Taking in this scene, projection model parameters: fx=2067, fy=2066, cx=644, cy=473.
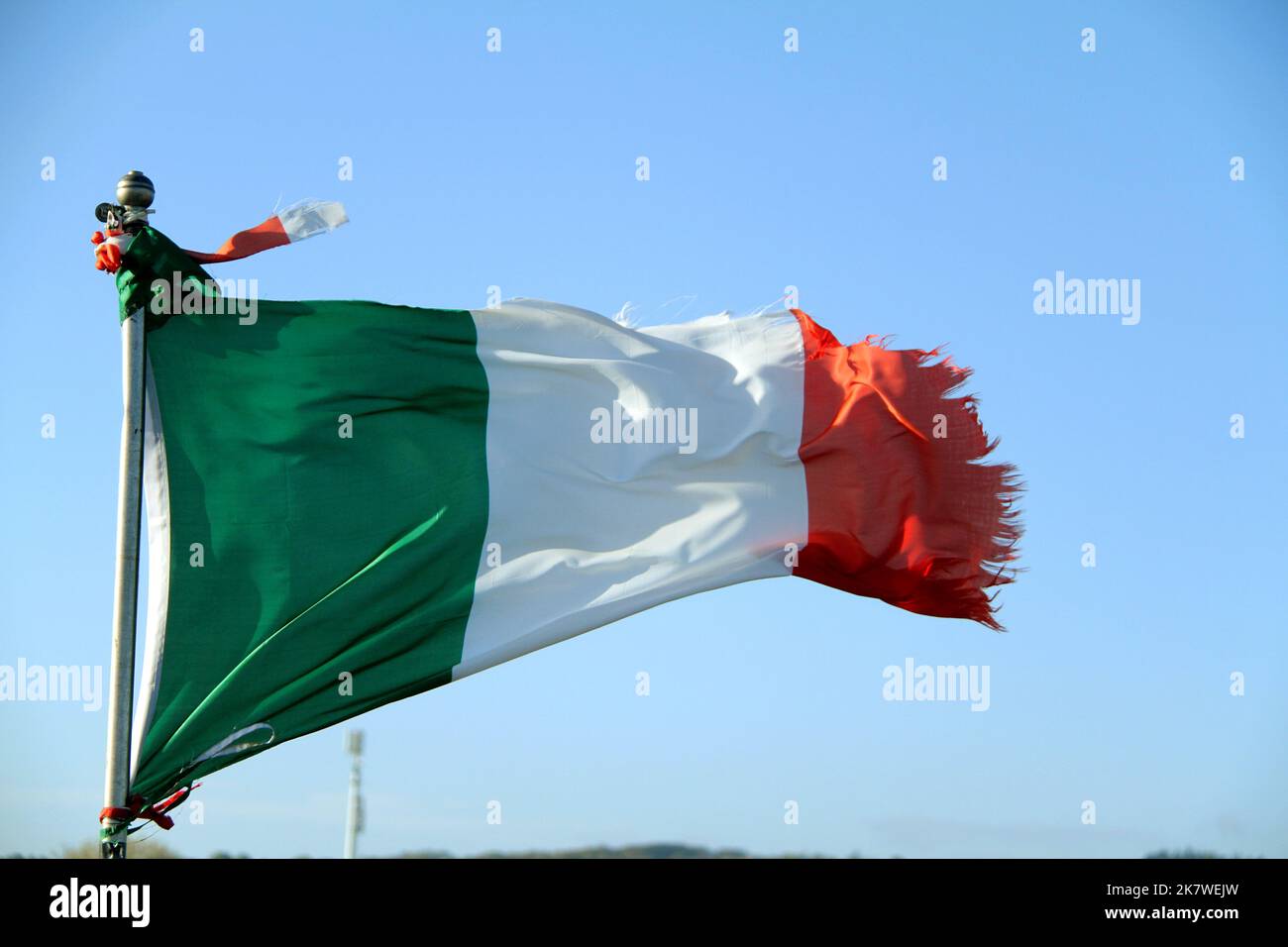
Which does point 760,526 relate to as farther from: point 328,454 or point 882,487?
point 328,454

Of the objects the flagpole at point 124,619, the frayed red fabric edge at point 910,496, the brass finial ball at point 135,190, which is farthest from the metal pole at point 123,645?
the frayed red fabric edge at point 910,496

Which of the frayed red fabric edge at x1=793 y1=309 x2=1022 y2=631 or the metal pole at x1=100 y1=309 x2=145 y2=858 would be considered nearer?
the metal pole at x1=100 y1=309 x2=145 y2=858

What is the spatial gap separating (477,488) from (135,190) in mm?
3225

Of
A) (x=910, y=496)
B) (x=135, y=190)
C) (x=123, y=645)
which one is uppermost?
(x=135, y=190)

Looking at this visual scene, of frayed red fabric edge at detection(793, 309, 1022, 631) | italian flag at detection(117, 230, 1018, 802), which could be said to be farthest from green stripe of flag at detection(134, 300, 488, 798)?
frayed red fabric edge at detection(793, 309, 1022, 631)

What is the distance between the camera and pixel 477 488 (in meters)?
15.2

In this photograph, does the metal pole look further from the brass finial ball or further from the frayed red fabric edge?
the frayed red fabric edge

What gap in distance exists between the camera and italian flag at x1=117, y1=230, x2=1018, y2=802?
14.3 m

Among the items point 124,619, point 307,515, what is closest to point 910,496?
point 307,515

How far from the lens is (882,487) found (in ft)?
51.5

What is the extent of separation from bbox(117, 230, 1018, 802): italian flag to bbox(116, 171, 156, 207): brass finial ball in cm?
31

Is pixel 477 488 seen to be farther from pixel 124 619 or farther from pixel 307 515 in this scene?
pixel 124 619

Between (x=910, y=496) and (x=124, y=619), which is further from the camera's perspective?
(x=910, y=496)
